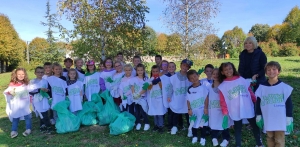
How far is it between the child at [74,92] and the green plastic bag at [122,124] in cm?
109

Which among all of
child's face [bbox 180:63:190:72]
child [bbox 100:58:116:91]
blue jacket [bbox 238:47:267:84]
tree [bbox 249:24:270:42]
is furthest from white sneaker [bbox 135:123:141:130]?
tree [bbox 249:24:270:42]

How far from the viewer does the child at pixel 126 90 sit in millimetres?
5441

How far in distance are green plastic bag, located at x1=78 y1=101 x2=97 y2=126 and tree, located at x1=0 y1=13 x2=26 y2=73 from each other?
2700 centimetres

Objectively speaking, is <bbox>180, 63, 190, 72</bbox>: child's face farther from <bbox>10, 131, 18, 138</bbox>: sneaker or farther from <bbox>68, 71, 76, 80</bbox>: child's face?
<bbox>10, 131, 18, 138</bbox>: sneaker

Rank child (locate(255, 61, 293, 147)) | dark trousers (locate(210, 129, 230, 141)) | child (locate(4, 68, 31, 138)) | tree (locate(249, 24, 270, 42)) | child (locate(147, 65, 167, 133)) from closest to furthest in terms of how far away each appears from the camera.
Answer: child (locate(255, 61, 293, 147)), dark trousers (locate(210, 129, 230, 141)), child (locate(147, 65, 167, 133)), child (locate(4, 68, 31, 138)), tree (locate(249, 24, 270, 42))

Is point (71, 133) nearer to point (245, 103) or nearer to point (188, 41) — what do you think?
point (245, 103)

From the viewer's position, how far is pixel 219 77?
13.6 ft

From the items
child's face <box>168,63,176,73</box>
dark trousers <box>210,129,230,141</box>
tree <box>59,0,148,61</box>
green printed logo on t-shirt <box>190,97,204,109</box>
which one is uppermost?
tree <box>59,0,148,61</box>


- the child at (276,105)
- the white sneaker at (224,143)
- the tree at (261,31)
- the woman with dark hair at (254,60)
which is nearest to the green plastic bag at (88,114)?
the white sneaker at (224,143)

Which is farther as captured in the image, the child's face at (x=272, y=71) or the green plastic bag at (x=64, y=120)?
the green plastic bag at (x=64, y=120)

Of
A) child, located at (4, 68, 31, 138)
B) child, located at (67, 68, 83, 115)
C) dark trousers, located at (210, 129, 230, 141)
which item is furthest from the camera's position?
child, located at (67, 68, 83, 115)

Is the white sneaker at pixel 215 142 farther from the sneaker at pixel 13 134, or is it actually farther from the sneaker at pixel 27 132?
the sneaker at pixel 13 134

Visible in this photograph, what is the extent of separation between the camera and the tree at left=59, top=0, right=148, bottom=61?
7.16 meters

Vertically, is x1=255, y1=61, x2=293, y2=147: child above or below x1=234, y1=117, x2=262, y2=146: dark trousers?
above
